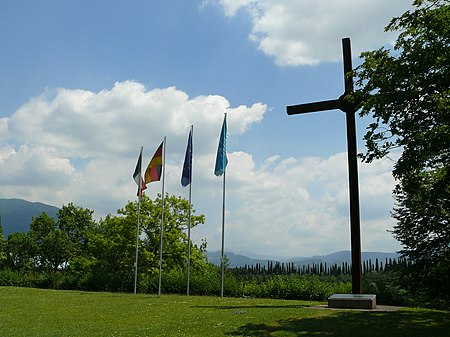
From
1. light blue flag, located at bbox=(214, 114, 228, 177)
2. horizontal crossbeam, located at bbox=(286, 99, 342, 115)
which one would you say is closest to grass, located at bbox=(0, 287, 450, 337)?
horizontal crossbeam, located at bbox=(286, 99, 342, 115)

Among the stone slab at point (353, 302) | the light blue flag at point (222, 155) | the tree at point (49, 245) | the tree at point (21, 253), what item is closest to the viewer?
the stone slab at point (353, 302)

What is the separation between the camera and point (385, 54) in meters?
13.7

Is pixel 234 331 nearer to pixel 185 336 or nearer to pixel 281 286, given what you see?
pixel 185 336

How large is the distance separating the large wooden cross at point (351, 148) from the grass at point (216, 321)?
178 cm

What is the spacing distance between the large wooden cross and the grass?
1782 millimetres

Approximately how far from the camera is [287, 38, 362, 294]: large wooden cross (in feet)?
49.4

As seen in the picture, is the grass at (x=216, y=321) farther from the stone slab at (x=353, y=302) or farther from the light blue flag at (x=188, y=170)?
the light blue flag at (x=188, y=170)

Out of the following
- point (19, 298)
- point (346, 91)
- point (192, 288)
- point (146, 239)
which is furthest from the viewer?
point (146, 239)

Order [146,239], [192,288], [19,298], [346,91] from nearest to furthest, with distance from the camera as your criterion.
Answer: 1. [346,91]
2. [19,298]
3. [192,288]
4. [146,239]

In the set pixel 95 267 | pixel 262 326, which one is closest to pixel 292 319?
pixel 262 326

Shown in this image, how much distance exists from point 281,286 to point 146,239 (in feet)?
49.9

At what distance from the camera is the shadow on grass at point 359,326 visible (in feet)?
37.1

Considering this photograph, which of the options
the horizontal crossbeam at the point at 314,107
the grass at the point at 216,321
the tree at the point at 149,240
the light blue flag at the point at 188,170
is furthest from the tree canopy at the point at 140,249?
the horizontal crossbeam at the point at 314,107

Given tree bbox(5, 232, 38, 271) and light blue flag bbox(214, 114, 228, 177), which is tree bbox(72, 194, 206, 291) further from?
tree bbox(5, 232, 38, 271)
